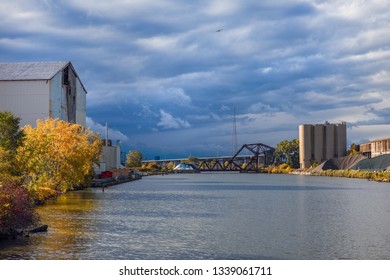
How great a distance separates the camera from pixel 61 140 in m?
73.1

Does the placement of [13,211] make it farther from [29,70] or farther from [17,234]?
[29,70]

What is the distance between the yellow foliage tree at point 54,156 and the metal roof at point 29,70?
13.6 metres

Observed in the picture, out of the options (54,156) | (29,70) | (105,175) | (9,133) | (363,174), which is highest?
(29,70)

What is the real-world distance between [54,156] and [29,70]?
25.0 m

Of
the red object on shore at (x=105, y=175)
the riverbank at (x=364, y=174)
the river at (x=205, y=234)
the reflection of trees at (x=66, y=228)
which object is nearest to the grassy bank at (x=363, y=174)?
the riverbank at (x=364, y=174)

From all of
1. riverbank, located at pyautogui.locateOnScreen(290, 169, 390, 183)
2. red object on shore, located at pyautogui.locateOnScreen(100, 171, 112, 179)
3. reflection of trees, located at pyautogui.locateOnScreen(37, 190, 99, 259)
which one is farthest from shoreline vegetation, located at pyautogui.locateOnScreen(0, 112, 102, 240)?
riverbank, located at pyautogui.locateOnScreen(290, 169, 390, 183)

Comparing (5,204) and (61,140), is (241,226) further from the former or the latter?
(61,140)

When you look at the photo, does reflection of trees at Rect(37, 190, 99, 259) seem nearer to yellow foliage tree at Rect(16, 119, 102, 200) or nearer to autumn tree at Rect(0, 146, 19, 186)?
autumn tree at Rect(0, 146, 19, 186)

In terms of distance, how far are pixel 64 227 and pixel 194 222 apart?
9.41 metres

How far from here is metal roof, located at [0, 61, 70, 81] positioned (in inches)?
3467

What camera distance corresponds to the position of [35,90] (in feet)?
285

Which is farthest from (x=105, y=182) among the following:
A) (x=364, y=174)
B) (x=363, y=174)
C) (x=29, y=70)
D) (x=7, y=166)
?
(x=363, y=174)

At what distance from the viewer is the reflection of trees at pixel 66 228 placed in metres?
27.5

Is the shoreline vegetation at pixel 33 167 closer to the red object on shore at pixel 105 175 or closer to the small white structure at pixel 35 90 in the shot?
the small white structure at pixel 35 90
